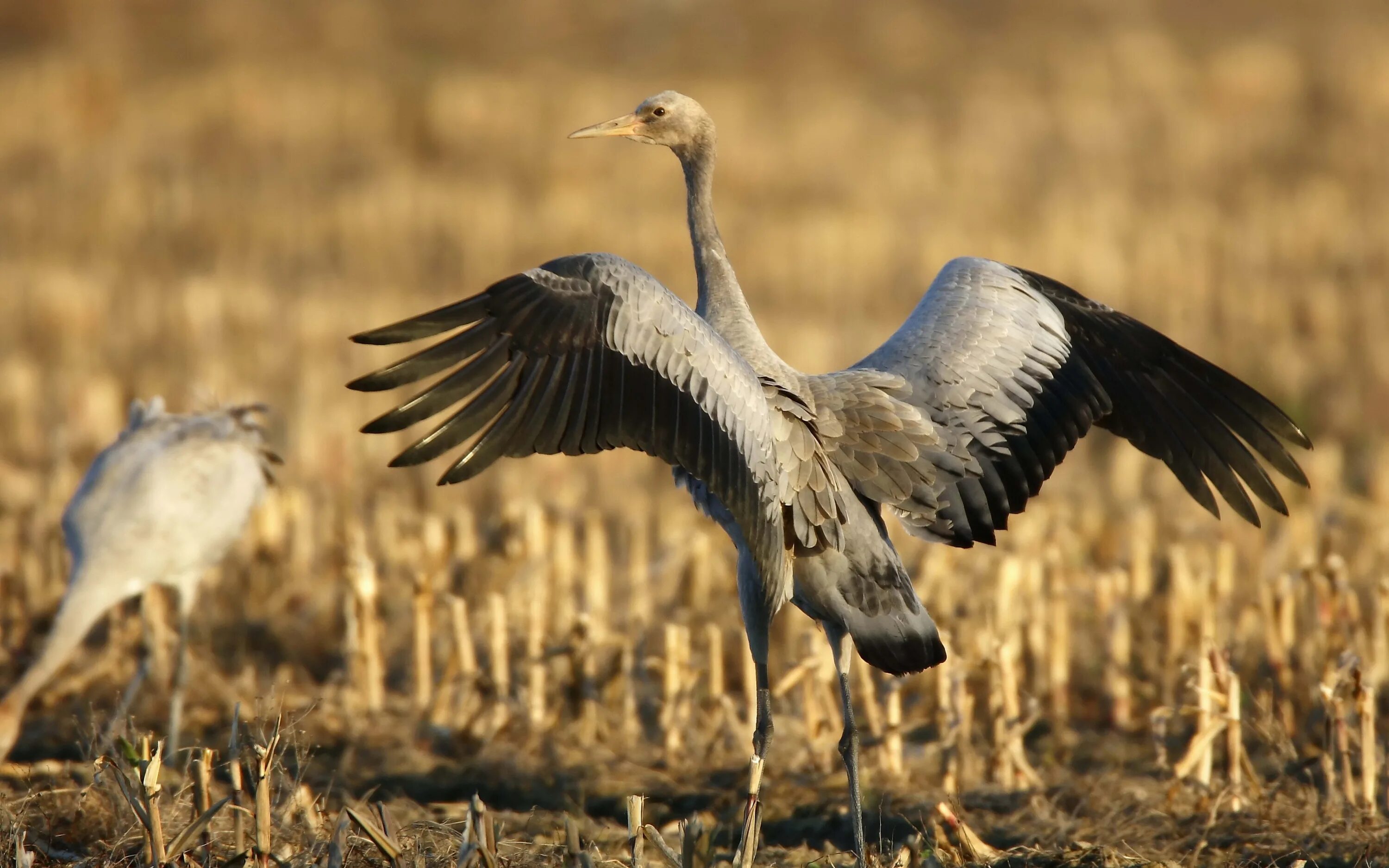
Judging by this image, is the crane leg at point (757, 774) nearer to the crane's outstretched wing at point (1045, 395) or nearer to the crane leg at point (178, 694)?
the crane's outstretched wing at point (1045, 395)

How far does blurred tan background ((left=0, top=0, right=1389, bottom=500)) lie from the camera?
40.0 ft

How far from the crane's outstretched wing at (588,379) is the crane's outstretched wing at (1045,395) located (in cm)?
100

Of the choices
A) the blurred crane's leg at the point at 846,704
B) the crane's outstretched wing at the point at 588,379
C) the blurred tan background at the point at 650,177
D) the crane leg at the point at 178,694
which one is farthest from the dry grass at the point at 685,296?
the crane's outstretched wing at the point at 588,379

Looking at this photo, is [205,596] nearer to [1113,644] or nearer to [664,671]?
[664,671]

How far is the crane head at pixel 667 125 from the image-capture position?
549 cm

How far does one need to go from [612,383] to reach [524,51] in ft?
64.8

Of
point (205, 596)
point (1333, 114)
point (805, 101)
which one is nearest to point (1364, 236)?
point (1333, 114)

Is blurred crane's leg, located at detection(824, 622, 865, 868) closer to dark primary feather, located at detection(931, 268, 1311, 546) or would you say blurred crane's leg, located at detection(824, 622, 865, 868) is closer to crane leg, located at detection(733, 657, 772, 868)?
crane leg, located at detection(733, 657, 772, 868)

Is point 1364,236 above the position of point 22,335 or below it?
above

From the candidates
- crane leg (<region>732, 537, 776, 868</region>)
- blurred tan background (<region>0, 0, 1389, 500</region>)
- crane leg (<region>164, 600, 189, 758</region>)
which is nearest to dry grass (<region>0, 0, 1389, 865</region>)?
blurred tan background (<region>0, 0, 1389, 500</region>)

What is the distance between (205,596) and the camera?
26.0 ft

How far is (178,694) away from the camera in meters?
6.44

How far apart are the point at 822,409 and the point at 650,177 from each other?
545 inches

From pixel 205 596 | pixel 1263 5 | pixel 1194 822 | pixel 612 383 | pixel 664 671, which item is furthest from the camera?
pixel 1263 5
